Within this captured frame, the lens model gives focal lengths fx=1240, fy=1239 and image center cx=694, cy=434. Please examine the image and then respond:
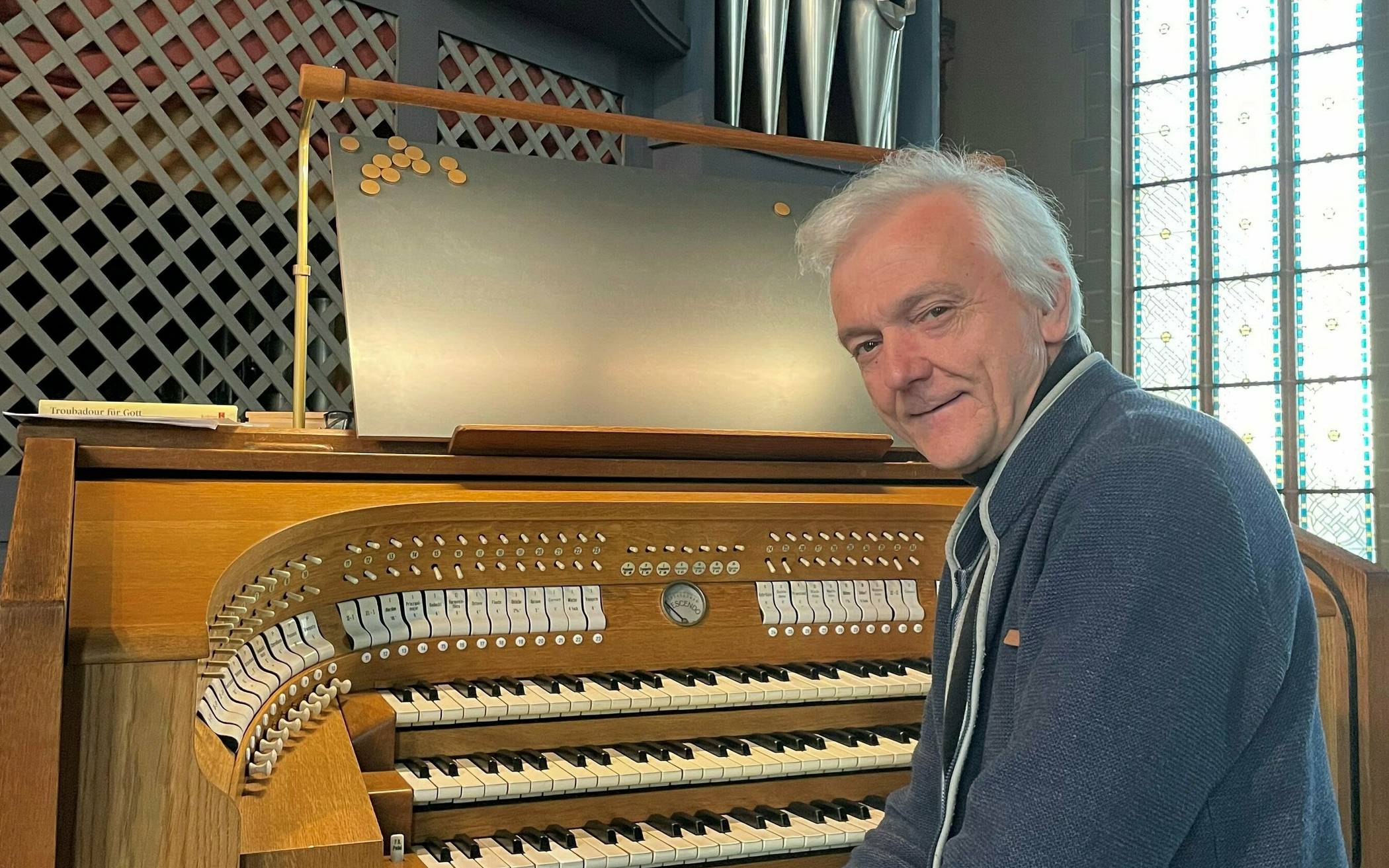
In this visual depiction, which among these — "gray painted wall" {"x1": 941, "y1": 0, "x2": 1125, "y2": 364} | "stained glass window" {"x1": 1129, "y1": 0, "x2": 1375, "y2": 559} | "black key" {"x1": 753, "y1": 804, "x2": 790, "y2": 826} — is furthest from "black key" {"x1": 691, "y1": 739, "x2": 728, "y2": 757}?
"gray painted wall" {"x1": 941, "y1": 0, "x2": 1125, "y2": 364}

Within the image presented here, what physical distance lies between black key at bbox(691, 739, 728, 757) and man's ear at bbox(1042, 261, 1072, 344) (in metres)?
1.01

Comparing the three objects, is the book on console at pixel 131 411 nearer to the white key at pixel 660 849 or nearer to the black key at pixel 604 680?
the black key at pixel 604 680

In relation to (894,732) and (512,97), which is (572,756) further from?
(512,97)

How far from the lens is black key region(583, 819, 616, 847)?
6.22 ft

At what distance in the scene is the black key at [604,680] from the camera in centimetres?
219

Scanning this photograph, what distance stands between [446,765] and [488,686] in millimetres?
211

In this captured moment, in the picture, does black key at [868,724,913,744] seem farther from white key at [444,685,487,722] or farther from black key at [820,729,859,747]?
white key at [444,685,487,722]

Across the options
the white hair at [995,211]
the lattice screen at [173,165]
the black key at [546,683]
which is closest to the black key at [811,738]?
the black key at [546,683]

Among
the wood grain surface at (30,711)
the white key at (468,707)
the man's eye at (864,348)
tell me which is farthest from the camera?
the white key at (468,707)

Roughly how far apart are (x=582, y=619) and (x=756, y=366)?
892 mm

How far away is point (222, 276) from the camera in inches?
223

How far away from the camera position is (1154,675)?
1062 mm

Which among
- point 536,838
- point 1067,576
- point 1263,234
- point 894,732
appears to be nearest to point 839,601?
point 894,732

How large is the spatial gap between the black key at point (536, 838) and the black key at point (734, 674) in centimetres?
49
